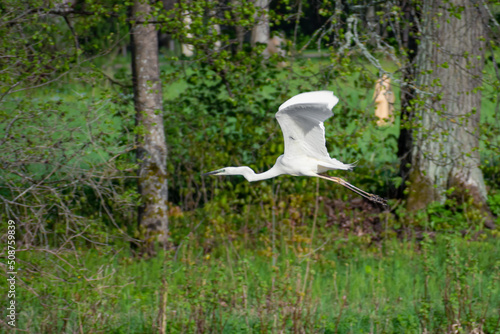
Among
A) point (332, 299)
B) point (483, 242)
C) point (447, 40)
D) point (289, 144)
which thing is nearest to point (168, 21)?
point (289, 144)

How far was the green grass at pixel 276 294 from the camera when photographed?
4789mm

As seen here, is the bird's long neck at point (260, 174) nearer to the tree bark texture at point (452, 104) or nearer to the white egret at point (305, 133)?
the white egret at point (305, 133)

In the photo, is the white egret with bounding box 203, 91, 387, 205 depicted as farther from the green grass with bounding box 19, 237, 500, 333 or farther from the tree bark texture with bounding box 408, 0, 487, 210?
the tree bark texture with bounding box 408, 0, 487, 210

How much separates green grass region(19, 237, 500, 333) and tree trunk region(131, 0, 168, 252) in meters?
0.42

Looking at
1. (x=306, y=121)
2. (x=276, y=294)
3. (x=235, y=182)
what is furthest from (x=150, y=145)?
(x=306, y=121)

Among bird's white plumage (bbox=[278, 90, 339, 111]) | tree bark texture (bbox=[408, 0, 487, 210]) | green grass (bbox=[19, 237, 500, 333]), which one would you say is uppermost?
bird's white plumage (bbox=[278, 90, 339, 111])

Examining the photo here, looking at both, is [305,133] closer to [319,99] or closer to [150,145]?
[319,99]

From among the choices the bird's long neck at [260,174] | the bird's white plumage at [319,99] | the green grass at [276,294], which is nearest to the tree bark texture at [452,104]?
the green grass at [276,294]

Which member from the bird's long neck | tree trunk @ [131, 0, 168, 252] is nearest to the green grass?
tree trunk @ [131, 0, 168, 252]

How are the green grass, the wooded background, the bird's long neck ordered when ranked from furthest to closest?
1. the wooded background
2. the green grass
3. the bird's long neck

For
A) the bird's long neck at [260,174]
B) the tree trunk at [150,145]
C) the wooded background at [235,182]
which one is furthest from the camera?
the tree trunk at [150,145]

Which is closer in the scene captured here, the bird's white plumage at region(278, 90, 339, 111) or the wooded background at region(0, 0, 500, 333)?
the bird's white plumage at region(278, 90, 339, 111)

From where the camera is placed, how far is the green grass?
189 inches

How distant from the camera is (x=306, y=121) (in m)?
3.90
